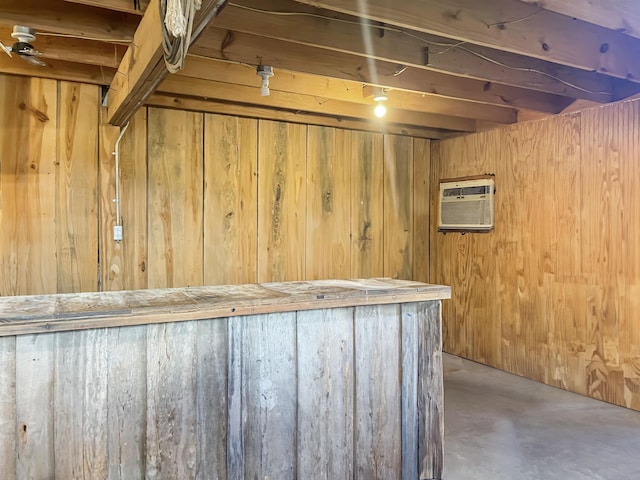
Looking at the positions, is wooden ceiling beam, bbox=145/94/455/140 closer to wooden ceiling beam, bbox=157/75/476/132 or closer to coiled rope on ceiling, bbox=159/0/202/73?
wooden ceiling beam, bbox=157/75/476/132

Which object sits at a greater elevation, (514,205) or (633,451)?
(514,205)

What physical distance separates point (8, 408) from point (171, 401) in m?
0.45

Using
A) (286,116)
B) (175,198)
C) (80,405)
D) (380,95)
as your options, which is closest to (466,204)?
(380,95)

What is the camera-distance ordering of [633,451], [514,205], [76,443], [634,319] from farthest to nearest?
[514,205], [634,319], [633,451], [76,443]

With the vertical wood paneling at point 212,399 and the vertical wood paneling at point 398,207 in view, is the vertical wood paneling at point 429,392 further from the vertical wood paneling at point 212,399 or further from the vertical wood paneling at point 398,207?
the vertical wood paneling at point 398,207

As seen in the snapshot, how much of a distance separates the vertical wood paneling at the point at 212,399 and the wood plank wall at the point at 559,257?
9.72 feet

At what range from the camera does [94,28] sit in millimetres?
2174

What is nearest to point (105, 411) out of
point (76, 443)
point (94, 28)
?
point (76, 443)

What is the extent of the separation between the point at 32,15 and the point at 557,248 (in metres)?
3.79

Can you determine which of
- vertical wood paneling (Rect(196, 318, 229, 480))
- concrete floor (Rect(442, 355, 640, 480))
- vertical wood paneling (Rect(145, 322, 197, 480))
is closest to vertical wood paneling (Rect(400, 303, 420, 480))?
concrete floor (Rect(442, 355, 640, 480))

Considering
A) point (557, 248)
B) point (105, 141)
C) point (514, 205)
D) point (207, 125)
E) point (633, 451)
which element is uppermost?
point (207, 125)

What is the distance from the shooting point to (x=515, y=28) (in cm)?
223

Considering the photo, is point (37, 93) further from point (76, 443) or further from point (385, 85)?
point (76, 443)

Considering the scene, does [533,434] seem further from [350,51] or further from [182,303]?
[350,51]
